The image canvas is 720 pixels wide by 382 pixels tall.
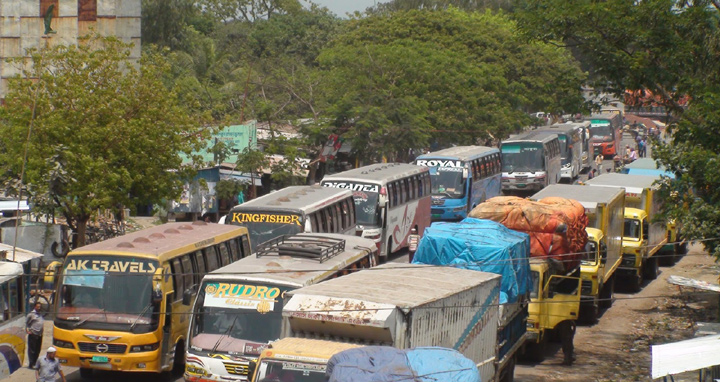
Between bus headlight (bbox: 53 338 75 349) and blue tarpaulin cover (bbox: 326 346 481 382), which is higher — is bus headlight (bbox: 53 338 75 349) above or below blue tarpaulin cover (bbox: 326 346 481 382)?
below

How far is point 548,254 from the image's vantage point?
17.4m

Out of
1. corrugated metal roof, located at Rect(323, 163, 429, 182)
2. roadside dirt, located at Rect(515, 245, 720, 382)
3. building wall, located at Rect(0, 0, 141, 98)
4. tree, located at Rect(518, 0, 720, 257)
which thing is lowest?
roadside dirt, located at Rect(515, 245, 720, 382)

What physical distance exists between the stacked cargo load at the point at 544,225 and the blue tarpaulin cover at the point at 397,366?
8.01 meters

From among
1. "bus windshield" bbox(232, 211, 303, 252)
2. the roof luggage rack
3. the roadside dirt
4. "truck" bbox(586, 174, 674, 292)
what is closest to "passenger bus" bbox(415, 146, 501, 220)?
"truck" bbox(586, 174, 674, 292)

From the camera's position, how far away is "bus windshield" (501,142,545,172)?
3916 centimetres

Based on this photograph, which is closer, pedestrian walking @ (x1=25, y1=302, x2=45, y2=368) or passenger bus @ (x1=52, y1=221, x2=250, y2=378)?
passenger bus @ (x1=52, y1=221, x2=250, y2=378)

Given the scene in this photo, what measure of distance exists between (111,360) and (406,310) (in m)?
5.26

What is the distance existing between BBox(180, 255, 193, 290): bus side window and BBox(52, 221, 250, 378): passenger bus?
415mm

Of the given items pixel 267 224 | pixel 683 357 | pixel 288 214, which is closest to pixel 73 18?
pixel 267 224

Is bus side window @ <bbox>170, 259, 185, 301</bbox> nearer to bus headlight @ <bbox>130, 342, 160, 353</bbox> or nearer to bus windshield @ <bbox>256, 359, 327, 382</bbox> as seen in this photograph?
bus headlight @ <bbox>130, 342, 160, 353</bbox>

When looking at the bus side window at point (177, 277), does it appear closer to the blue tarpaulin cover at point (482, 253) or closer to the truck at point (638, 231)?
the blue tarpaulin cover at point (482, 253)

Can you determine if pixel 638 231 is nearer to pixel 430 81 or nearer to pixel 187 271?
pixel 187 271

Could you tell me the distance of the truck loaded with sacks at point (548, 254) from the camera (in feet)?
52.9

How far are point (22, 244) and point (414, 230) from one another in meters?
10.9
